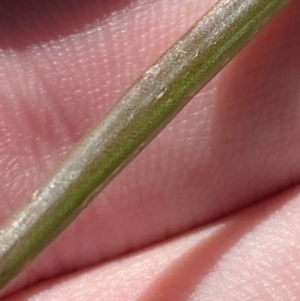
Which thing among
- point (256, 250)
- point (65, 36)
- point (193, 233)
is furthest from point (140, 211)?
point (65, 36)

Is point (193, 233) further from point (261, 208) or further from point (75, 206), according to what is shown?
point (75, 206)

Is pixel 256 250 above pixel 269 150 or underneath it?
underneath

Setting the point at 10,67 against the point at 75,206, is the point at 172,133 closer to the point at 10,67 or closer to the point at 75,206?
the point at 10,67

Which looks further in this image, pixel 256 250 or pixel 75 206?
pixel 256 250

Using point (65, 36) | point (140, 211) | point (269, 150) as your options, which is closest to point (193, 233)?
point (140, 211)

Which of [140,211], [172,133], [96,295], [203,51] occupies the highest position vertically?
[203,51]

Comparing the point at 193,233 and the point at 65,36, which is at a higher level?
the point at 65,36
